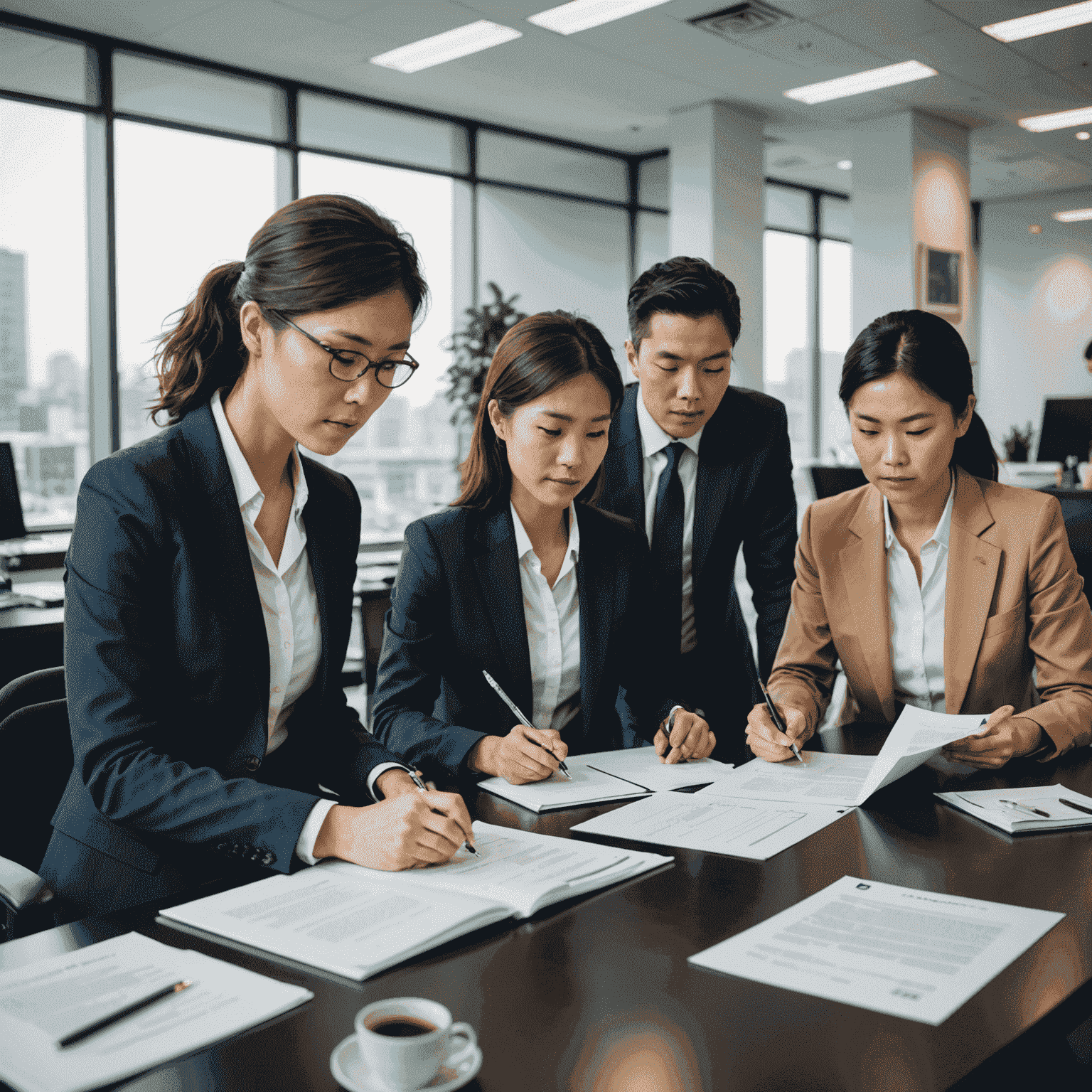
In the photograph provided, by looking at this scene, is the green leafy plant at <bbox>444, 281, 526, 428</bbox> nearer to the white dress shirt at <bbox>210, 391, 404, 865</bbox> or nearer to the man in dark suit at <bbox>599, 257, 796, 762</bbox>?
the man in dark suit at <bbox>599, 257, 796, 762</bbox>

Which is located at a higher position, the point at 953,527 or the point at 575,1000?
the point at 953,527

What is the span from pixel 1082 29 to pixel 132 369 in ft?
19.8

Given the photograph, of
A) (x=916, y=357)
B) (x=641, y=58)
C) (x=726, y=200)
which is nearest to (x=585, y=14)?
(x=641, y=58)

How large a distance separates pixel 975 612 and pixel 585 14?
5.03m

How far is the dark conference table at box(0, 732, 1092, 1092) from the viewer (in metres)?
0.80

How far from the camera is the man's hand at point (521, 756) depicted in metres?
1.57

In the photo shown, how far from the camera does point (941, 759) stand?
171cm

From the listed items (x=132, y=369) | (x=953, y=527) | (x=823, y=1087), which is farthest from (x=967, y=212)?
(x=823, y=1087)

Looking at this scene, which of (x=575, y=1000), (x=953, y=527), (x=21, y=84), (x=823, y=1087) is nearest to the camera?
(x=823, y=1087)

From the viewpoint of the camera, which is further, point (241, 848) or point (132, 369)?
point (132, 369)

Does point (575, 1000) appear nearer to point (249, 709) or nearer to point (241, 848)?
point (241, 848)

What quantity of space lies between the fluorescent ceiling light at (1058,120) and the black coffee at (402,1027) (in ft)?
29.4

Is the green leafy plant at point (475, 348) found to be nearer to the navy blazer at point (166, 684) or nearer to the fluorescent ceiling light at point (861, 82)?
the fluorescent ceiling light at point (861, 82)

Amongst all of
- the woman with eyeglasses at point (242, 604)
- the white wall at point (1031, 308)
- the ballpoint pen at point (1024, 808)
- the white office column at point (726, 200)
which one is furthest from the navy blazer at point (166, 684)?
the white wall at point (1031, 308)
